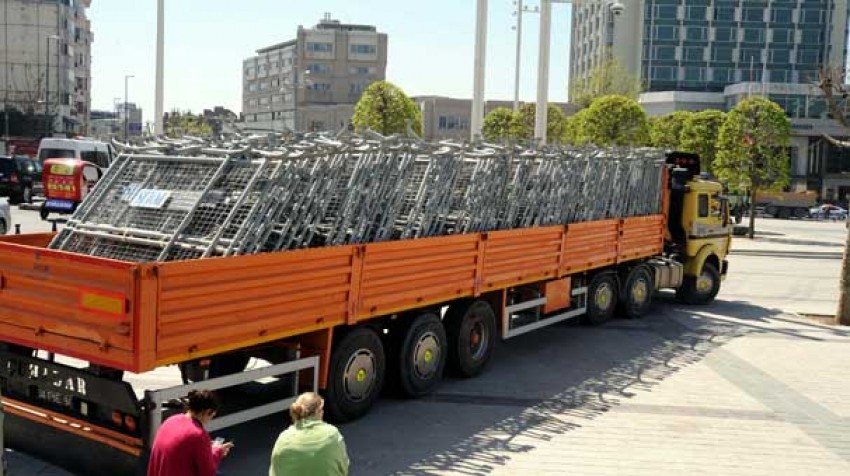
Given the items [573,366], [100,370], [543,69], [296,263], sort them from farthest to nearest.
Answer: [543,69]
[573,366]
[296,263]
[100,370]

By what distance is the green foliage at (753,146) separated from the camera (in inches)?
1438

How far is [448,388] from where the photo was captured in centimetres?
947

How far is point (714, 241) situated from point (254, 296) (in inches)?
479

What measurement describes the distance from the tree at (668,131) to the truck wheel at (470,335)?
43.8 m

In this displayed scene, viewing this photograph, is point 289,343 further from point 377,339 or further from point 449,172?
point 449,172

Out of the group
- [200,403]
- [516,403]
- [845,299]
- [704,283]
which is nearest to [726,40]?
[704,283]

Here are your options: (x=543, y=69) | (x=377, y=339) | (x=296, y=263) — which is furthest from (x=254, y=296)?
(x=543, y=69)

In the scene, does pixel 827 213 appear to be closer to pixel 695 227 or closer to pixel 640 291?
pixel 695 227

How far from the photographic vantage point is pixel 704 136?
4803 cm

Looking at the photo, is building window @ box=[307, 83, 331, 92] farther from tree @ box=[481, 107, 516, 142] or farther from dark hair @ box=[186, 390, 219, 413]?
dark hair @ box=[186, 390, 219, 413]

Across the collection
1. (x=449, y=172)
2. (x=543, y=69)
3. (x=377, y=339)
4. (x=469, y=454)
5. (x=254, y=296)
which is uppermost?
(x=543, y=69)

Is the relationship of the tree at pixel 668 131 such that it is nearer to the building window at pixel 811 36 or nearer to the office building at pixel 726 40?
the office building at pixel 726 40

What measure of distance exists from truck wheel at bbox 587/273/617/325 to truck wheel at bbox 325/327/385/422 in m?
5.85

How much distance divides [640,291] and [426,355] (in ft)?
22.4
